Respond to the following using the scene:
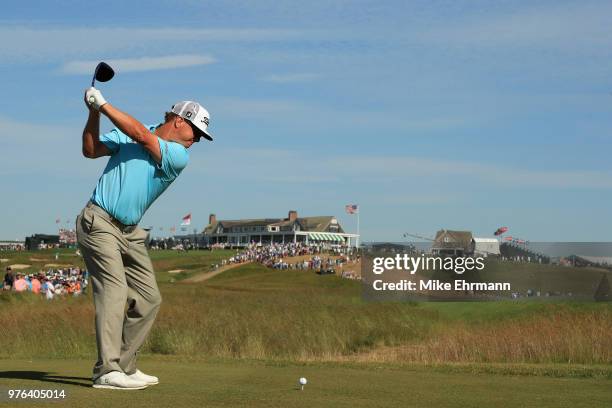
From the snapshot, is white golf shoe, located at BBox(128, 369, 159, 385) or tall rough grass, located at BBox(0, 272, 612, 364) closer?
white golf shoe, located at BBox(128, 369, 159, 385)

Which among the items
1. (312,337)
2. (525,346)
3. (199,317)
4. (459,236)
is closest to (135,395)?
(525,346)

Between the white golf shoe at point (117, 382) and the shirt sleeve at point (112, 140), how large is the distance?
181 cm

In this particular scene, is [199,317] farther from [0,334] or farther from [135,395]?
[135,395]

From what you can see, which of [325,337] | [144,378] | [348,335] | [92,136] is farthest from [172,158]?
[348,335]

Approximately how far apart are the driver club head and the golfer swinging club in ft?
1.48

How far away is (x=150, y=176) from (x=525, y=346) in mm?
8992

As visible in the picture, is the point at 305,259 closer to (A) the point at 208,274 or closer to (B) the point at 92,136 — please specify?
(A) the point at 208,274

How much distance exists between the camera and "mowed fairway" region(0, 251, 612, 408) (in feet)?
21.8

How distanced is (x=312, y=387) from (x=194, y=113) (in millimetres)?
2464

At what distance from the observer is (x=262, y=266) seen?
93.3 m

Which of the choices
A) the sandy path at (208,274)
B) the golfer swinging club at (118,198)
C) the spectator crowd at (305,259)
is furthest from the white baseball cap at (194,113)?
the sandy path at (208,274)

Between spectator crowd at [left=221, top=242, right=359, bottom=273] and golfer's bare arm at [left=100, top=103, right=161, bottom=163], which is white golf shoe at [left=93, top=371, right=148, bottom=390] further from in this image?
spectator crowd at [left=221, top=242, right=359, bottom=273]

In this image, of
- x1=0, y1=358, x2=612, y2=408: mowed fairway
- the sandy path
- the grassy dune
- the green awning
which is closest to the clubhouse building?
the green awning

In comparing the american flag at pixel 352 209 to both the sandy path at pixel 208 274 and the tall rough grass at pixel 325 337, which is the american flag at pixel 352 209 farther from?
the tall rough grass at pixel 325 337
